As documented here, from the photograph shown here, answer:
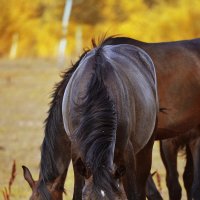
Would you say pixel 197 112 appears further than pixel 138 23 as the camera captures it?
No

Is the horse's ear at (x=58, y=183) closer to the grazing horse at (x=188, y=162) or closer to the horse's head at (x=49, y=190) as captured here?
the horse's head at (x=49, y=190)

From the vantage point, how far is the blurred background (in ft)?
53.1

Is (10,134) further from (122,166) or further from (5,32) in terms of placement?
(5,32)

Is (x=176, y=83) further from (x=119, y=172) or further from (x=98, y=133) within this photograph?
(x=119, y=172)

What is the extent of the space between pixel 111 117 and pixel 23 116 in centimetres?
1238

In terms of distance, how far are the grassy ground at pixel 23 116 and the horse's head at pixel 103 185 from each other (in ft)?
11.6

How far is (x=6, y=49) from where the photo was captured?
43.0 meters

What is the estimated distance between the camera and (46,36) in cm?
4281

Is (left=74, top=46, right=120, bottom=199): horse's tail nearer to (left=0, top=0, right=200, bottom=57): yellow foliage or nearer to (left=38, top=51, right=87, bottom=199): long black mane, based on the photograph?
(left=38, top=51, right=87, bottom=199): long black mane

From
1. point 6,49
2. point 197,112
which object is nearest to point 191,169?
point 197,112

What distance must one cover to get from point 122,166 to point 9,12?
39.0 m

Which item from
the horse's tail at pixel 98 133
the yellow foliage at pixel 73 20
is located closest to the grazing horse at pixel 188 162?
the horse's tail at pixel 98 133

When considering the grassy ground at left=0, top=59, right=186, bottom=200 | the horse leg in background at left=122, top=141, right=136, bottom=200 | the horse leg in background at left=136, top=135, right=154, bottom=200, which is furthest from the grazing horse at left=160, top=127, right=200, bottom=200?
the horse leg in background at left=122, top=141, right=136, bottom=200

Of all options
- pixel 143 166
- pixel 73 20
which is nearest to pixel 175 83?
pixel 143 166
